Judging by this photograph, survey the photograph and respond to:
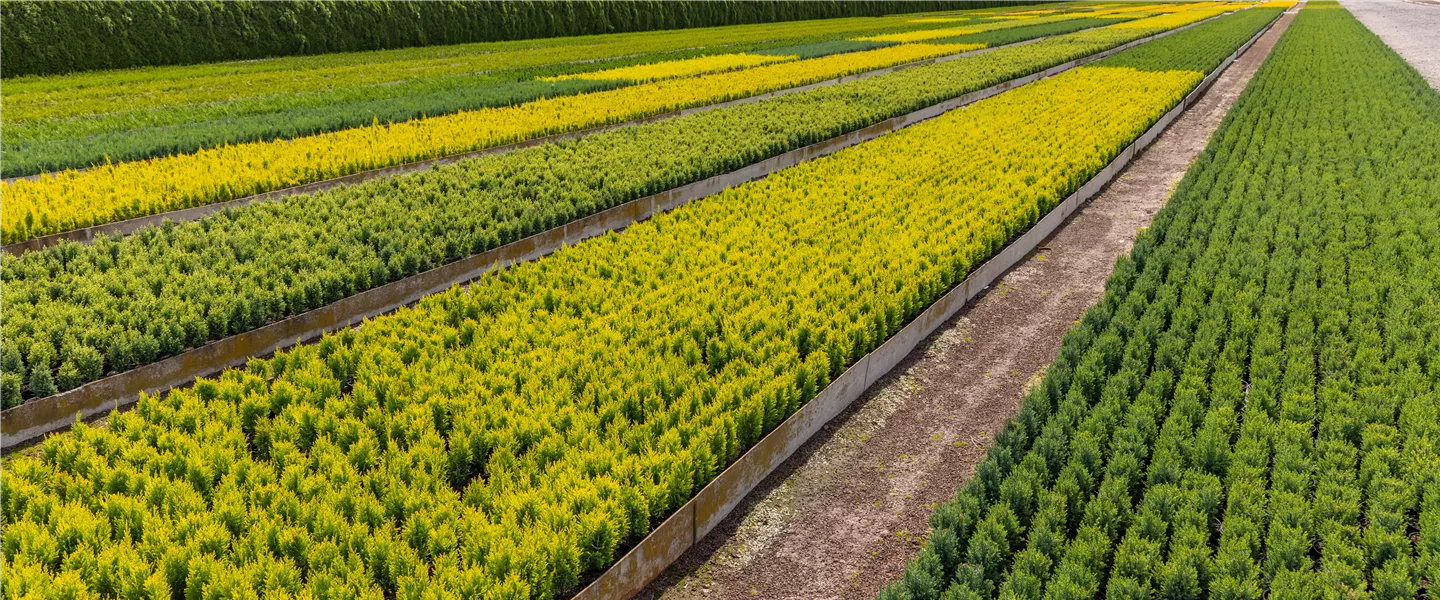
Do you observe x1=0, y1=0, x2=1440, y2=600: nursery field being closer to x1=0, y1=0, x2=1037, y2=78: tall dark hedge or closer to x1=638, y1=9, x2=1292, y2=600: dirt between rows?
x1=638, y1=9, x2=1292, y2=600: dirt between rows

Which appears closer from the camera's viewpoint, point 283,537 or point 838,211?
point 283,537

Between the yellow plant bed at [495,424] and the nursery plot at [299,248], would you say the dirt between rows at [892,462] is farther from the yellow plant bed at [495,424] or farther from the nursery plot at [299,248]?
the nursery plot at [299,248]

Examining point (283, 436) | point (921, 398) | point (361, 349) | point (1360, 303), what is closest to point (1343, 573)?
point (921, 398)

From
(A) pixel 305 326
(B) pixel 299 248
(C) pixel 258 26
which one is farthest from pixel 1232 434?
(C) pixel 258 26

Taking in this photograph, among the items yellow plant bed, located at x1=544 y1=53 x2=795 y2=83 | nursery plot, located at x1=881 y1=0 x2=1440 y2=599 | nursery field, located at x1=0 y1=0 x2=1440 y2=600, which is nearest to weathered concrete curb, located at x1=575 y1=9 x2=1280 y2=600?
nursery field, located at x1=0 y1=0 x2=1440 y2=600

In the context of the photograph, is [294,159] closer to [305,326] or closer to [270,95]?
[305,326]

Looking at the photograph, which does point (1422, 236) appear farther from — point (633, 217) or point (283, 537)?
point (283, 537)
